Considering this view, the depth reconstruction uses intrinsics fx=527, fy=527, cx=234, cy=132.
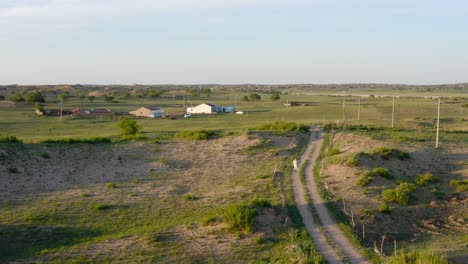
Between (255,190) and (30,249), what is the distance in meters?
10.6

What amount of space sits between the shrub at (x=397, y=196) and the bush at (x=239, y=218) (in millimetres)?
7169

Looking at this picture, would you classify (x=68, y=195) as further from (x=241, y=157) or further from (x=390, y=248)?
(x=390, y=248)

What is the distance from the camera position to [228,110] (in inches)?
3615

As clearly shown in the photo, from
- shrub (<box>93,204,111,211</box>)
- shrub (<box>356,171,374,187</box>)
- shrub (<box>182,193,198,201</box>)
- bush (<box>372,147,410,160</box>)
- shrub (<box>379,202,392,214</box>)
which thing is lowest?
shrub (<box>93,204,111,211</box>)

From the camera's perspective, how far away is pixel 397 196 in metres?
23.6

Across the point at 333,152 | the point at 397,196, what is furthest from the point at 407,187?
the point at 333,152

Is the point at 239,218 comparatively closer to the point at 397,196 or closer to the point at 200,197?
the point at 200,197

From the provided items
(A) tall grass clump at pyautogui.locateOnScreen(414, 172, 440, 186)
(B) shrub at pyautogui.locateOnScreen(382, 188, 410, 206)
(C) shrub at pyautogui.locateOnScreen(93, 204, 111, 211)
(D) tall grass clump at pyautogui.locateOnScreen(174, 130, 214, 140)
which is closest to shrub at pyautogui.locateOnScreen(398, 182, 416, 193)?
(B) shrub at pyautogui.locateOnScreen(382, 188, 410, 206)

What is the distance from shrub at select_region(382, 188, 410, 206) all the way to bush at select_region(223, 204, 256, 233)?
717 cm

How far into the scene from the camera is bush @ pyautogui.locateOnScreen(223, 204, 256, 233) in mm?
19375

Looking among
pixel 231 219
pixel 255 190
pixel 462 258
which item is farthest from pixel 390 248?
pixel 255 190

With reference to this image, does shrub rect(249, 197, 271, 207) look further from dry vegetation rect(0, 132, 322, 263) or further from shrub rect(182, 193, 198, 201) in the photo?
shrub rect(182, 193, 198, 201)

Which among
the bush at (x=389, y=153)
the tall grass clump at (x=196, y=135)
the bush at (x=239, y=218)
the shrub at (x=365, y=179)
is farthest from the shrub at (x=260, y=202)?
the tall grass clump at (x=196, y=135)

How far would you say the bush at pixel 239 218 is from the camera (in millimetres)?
19375
